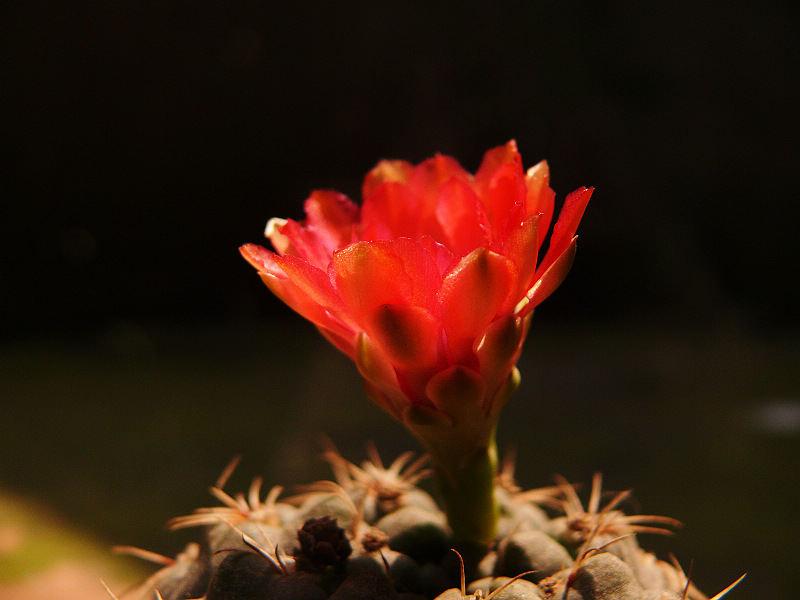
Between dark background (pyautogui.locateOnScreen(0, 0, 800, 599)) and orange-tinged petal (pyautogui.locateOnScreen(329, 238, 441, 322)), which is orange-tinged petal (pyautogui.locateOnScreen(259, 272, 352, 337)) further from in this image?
dark background (pyautogui.locateOnScreen(0, 0, 800, 599))

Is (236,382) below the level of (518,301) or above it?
below

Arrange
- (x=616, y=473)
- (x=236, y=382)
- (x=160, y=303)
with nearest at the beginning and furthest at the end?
(x=616, y=473) → (x=236, y=382) → (x=160, y=303)

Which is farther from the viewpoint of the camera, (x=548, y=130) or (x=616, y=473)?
(x=548, y=130)

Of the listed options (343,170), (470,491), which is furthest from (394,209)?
(343,170)

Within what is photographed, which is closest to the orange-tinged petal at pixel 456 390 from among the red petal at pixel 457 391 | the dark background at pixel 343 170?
the red petal at pixel 457 391

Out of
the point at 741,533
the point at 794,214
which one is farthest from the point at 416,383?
the point at 794,214

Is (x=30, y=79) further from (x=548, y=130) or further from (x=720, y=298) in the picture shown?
(x=720, y=298)

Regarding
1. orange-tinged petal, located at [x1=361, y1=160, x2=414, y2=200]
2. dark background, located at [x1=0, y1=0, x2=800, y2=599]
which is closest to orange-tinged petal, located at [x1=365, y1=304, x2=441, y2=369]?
orange-tinged petal, located at [x1=361, y1=160, x2=414, y2=200]

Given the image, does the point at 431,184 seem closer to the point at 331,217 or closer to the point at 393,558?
the point at 331,217
